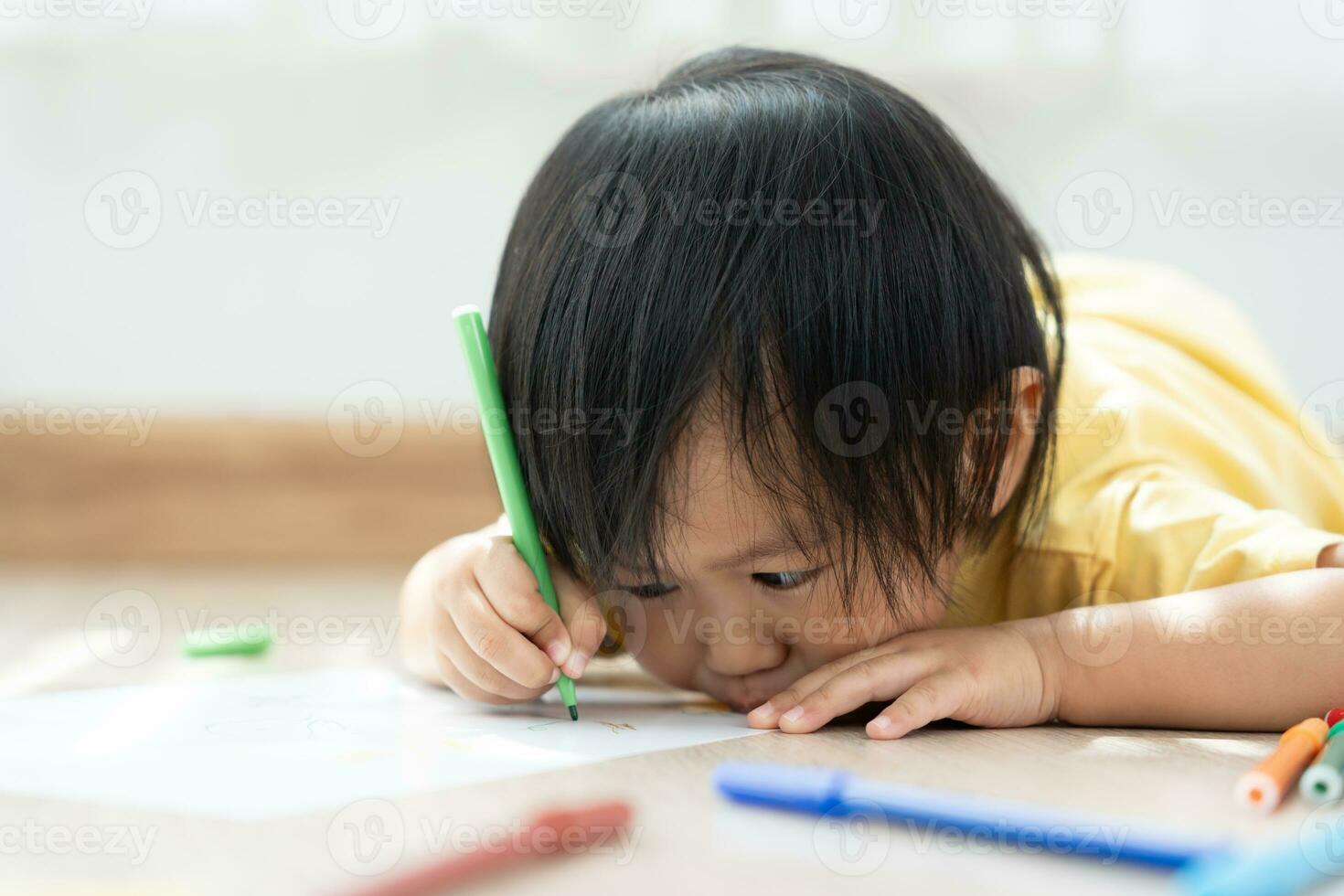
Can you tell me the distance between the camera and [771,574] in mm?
659

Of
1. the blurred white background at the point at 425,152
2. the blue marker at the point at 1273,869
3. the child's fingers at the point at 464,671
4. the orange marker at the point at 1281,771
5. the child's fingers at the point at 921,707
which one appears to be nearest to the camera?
the blue marker at the point at 1273,869

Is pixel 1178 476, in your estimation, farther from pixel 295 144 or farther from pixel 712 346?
pixel 295 144

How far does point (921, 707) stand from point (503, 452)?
25 cm

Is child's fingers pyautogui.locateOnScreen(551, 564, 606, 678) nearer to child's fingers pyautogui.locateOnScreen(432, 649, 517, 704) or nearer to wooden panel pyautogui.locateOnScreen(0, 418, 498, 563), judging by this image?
child's fingers pyautogui.locateOnScreen(432, 649, 517, 704)

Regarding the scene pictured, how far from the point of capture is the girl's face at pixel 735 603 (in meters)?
0.62

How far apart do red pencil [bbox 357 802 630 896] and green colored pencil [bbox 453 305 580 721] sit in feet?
0.84

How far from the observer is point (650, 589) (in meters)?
0.67

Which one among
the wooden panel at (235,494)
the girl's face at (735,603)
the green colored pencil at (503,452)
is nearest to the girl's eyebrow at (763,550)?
the girl's face at (735,603)

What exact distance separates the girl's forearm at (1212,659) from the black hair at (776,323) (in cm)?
9

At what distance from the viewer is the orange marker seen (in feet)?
1.52

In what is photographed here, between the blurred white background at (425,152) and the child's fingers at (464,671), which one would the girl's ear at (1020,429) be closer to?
the child's fingers at (464,671)

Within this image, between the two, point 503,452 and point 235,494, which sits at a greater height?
point 503,452

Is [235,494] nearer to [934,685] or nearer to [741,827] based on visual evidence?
[934,685]

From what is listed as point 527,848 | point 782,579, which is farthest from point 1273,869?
point 782,579
